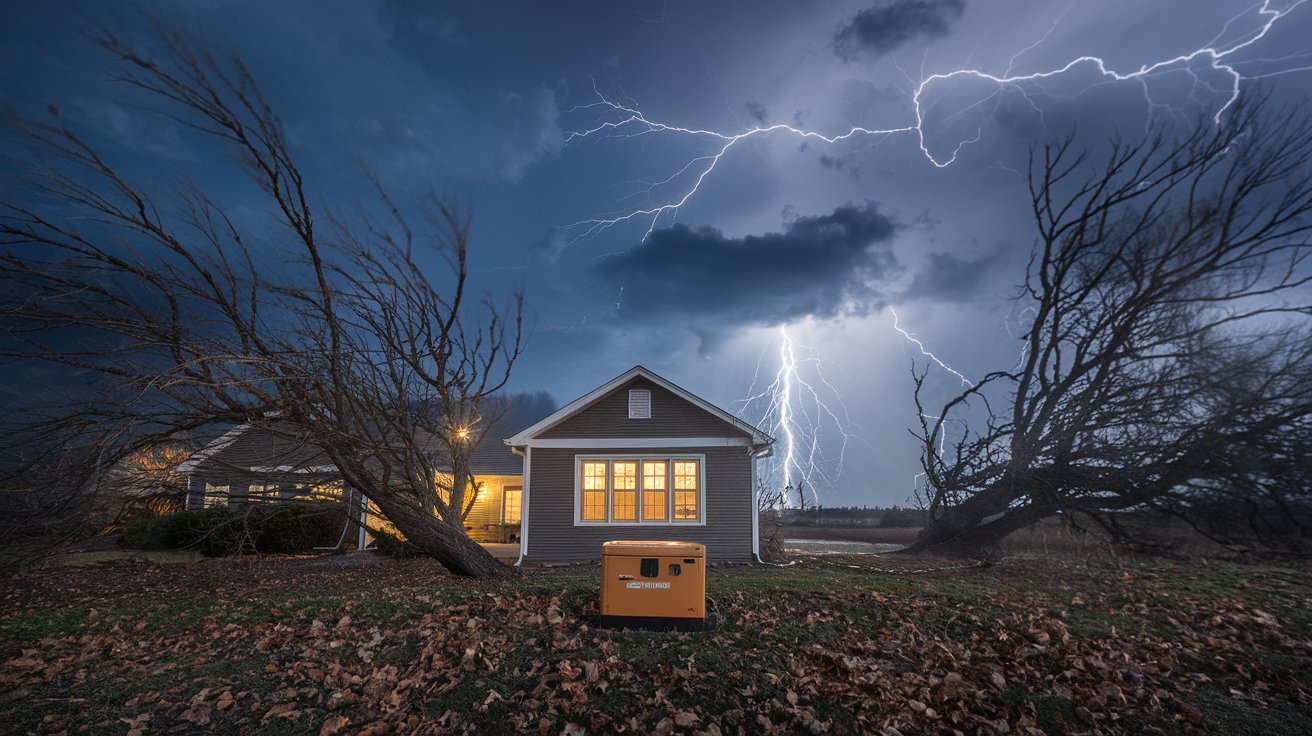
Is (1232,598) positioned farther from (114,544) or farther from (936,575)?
(114,544)

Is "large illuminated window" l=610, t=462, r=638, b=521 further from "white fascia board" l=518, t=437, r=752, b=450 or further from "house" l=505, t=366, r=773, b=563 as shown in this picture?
"white fascia board" l=518, t=437, r=752, b=450

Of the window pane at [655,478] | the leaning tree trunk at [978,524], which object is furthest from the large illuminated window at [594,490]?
the leaning tree trunk at [978,524]

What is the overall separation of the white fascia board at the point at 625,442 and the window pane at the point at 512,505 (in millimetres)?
8901

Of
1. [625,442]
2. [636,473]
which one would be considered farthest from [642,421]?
[636,473]

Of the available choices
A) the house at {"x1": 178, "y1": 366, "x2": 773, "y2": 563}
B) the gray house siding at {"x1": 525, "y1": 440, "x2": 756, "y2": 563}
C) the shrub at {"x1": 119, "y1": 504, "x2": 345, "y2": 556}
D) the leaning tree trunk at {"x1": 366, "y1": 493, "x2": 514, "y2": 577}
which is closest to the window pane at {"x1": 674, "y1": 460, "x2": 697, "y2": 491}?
the house at {"x1": 178, "y1": 366, "x2": 773, "y2": 563}

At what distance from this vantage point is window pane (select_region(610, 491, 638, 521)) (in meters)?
17.5

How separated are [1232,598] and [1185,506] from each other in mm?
8697

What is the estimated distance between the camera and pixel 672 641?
6957 mm

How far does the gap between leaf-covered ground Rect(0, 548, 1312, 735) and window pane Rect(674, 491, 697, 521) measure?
7.36 meters

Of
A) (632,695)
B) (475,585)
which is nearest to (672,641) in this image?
(632,695)

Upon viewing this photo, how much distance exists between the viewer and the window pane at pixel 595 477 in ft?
57.9

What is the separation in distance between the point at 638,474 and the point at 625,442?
961mm

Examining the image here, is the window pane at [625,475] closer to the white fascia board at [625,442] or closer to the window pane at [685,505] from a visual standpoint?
the white fascia board at [625,442]

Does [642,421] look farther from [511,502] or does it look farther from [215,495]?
[511,502]
